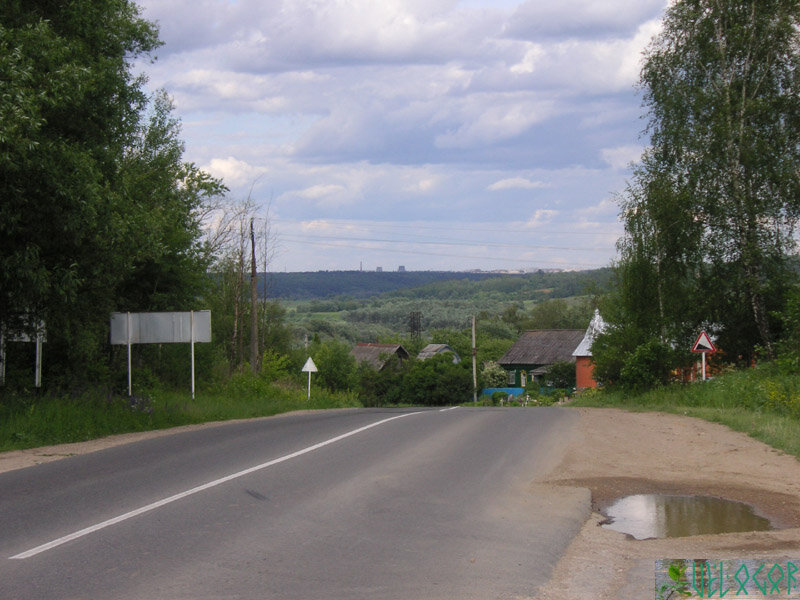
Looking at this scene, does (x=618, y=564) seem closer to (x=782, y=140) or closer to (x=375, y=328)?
(x=782, y=140)

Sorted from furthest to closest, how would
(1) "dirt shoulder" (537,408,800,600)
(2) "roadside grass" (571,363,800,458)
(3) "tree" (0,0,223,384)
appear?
(2) "roadside grass" (571,363,800,458) < (3) "tree" (0,0,223,384) < (1) "dirt shoulder" (537,408,800,600)

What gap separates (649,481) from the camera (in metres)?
11.1

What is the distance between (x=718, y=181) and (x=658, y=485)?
21161 mm

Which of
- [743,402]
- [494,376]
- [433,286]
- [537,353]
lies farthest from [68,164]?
[433,286]

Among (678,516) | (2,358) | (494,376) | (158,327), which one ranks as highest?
(158,327)

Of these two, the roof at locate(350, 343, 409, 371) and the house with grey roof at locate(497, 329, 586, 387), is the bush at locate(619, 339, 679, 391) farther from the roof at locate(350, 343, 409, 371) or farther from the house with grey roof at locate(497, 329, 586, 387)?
the roof at locate(350, 343, 409, 371)

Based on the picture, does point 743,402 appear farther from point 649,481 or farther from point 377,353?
point 377,353

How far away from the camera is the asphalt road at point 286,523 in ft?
21.1

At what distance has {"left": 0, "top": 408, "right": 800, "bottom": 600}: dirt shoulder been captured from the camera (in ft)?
22.8

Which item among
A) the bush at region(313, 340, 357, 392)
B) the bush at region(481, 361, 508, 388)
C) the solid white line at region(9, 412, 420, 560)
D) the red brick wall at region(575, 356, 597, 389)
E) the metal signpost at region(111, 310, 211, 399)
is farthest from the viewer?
the bush at region(481, 361, 508, 388)

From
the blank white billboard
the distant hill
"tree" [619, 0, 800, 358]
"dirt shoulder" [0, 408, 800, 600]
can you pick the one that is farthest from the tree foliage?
the distant hill

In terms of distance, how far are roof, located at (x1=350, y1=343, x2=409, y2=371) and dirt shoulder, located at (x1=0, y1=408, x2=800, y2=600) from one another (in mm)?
76817

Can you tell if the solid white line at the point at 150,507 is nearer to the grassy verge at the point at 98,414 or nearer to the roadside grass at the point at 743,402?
the grassy verge at the point at 98,414

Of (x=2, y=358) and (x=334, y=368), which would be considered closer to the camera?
(x=2, y=358)
